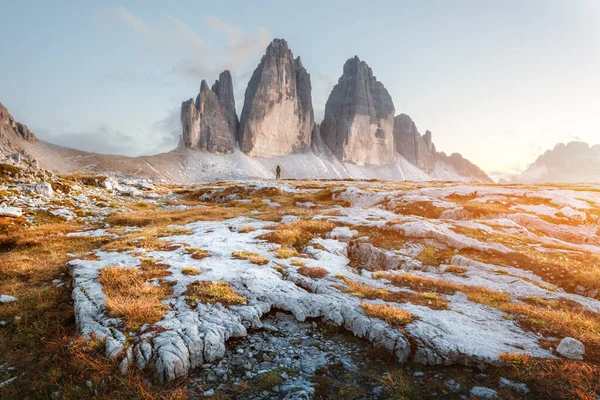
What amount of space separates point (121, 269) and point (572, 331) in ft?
53.5

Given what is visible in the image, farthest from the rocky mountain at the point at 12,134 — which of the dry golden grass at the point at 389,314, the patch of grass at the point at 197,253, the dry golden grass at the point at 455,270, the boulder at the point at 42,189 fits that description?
the dry golden grass at the point at 455,270

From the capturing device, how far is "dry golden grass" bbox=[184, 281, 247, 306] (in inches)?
398

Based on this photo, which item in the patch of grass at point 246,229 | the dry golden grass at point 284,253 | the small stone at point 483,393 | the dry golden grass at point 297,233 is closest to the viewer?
the small stone at point 483,393

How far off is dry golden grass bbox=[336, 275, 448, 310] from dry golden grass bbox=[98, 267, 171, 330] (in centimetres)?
712

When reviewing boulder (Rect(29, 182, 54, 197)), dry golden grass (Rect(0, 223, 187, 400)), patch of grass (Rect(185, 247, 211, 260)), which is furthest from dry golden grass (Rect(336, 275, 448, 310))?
boulder (Rect(29, 182, 54, 197))

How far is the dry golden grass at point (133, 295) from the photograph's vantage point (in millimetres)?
8562

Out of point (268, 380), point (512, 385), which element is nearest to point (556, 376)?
point (512, 385)

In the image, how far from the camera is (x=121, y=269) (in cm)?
1198

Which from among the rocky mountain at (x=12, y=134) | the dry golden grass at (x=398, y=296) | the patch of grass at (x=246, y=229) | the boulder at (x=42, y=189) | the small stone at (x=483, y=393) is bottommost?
the small stone at (x=483, y=393)

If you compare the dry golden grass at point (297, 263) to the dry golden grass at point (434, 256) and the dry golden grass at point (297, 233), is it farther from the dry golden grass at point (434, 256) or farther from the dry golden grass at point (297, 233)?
the dry golden grass at point (434, 256)

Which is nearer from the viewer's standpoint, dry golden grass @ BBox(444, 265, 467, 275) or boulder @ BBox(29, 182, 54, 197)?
dry golden grass @ BBox(444, 265, 467, 275)

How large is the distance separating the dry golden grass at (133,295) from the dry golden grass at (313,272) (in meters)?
5.98

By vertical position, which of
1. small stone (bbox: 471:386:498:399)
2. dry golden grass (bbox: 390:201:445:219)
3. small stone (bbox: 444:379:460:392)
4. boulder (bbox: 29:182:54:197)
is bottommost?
small stone (bbox: 444:379:460:392)

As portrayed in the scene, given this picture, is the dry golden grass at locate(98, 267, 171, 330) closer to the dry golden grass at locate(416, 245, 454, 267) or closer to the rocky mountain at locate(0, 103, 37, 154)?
the dry golden grass at locate(416, 245, 454, 267)
